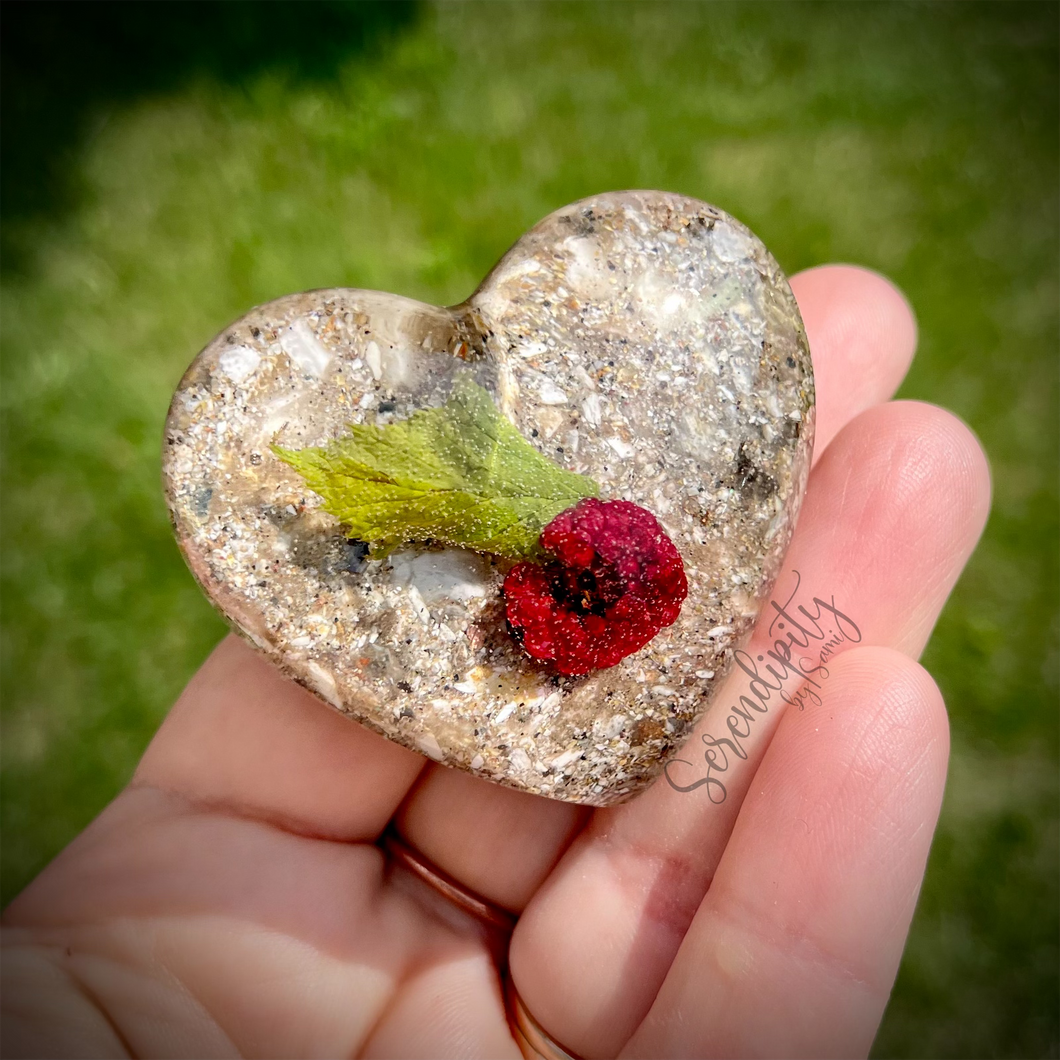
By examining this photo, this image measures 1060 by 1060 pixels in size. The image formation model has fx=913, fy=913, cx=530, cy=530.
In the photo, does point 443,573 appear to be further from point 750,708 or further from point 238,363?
point 750,708

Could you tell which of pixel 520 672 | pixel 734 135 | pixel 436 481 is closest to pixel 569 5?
pixel 734 135

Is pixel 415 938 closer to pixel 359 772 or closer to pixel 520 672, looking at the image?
pixel 359 772

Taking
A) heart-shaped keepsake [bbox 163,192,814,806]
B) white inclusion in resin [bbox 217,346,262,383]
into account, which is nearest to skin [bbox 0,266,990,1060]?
heart-shaped keepsake [bbox 163,192,814,806]

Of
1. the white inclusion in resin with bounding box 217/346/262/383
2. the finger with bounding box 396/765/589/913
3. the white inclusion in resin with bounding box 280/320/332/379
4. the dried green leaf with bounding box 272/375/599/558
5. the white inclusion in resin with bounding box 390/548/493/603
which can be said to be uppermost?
the white inclusion in resin with bounding box 280/320/332/379

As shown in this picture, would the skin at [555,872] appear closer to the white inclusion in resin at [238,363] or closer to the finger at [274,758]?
the finger at [274,758]

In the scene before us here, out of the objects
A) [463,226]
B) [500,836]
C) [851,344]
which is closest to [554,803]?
[500,836]

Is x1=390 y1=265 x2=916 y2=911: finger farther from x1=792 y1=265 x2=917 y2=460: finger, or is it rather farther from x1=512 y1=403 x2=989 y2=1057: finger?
x1=512 y1=403 x2=989 y2=1057: finger

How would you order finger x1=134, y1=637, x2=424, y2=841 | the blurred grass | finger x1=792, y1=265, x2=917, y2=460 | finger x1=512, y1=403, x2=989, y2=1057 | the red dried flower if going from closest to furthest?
1. the red dried flower
2. finger x1=512, y1=403, x2=989, y2=1057
3. finger x1=134, y1=637, x2=424, y2=841
4. finger x1=792, y1=265, x2=917, y2=460
5. the blurred grass
